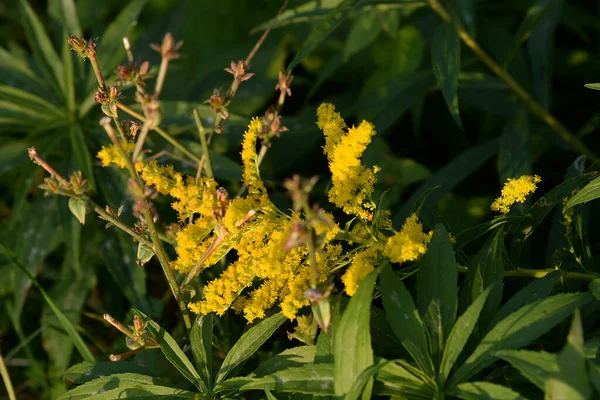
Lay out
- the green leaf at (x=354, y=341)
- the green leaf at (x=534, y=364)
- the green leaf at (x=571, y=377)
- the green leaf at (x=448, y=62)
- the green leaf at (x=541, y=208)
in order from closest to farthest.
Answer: the green leaf at (x=571, y=377) < the green leaf at (x=534, y=364) < the green leaf at (x=354, y=341) < the green leaf at (x=541, y=208) < the green leaf at (x=448, y=62)

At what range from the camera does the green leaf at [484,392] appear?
1.40 metres

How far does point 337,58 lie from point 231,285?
68.8 inches

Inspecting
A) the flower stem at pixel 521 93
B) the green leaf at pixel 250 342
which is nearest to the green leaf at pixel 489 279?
the green leaf at pixel 250 342

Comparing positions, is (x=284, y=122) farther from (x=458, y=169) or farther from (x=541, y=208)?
(x=541, y=208)

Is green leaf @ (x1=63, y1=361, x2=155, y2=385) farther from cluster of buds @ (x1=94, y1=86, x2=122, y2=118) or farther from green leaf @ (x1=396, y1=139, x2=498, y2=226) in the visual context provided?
green leaf @ (x1=396, y1=139, x2=498, y2=226)

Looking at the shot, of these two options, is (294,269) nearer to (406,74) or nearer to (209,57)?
(406,74)

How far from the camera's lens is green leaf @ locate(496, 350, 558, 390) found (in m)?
1.37

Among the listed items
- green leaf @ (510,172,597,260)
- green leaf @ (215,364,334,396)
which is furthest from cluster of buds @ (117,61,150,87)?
green leaf @ (510,172,597,260)

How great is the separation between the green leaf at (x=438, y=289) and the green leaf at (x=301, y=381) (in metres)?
0.30

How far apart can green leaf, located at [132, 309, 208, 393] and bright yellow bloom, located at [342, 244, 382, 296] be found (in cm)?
55

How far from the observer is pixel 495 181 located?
10.6ft

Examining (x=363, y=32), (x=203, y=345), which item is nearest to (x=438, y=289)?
(x=203, y=345)

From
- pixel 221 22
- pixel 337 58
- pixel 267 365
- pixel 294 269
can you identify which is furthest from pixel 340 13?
pixel 221 22

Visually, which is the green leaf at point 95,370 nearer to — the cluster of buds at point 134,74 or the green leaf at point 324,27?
the cluster of buds at point 134,74
